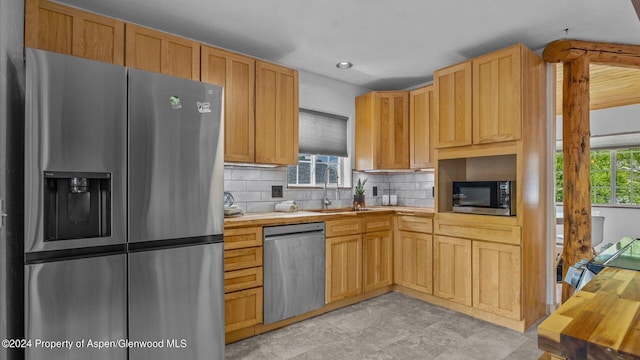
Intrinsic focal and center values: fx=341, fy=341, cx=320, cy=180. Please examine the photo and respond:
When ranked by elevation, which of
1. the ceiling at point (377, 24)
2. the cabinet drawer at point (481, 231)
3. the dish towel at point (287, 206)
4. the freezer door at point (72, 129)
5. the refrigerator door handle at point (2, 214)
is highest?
the ceiling at point (377, 24)

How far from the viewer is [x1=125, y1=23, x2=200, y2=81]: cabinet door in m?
2.43

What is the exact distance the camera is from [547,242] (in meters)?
3.19

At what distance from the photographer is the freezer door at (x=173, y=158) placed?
6.13ft

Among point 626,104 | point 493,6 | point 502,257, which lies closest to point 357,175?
point 502,257

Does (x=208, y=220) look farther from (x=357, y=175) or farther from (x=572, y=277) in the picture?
(x=357, y=175)

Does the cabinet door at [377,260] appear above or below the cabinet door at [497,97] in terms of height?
below

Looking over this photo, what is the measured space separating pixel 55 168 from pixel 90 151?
16cm

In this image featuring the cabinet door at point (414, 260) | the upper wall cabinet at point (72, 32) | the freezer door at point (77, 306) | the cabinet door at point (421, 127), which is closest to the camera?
the freezer door at point (77, 306)

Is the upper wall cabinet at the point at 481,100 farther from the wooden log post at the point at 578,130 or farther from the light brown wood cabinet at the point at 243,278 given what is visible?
the light brown wood cabinet at the point at 243,278

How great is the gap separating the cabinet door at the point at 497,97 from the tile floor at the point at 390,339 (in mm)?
1637

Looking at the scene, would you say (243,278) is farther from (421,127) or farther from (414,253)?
(421,127)

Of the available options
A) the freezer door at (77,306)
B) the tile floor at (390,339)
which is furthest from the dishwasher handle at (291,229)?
the freezer door at (77,306)

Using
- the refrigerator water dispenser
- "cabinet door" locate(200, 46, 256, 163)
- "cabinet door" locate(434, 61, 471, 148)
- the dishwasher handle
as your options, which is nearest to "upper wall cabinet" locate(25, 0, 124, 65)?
"cabinet door" locate(200, 46, 256, 163)

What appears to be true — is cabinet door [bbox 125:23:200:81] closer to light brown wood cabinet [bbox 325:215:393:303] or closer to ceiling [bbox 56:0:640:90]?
ceiling [bbox 56:0:640:90]
